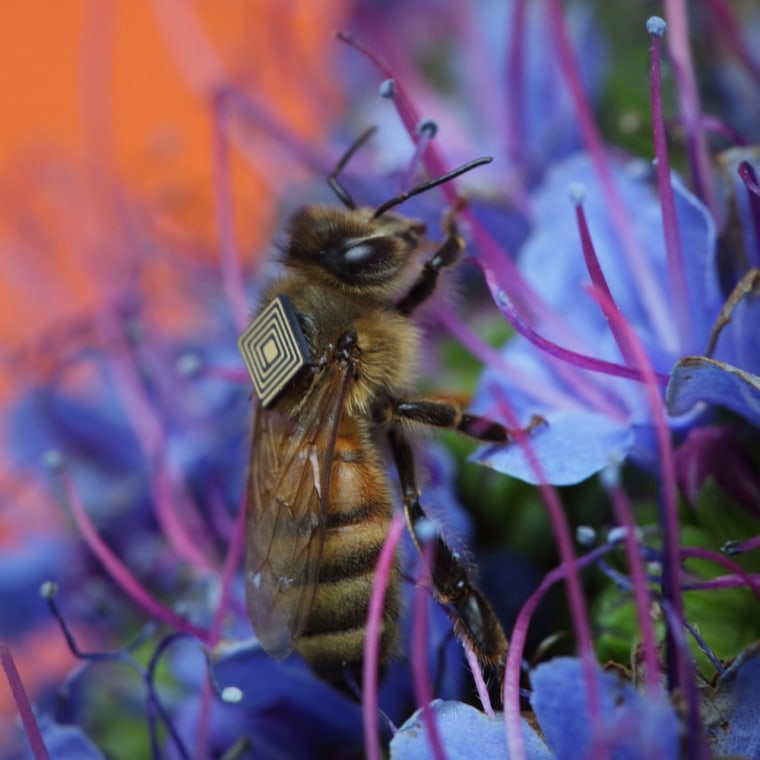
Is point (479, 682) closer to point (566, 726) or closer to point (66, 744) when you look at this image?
point (566, 726)

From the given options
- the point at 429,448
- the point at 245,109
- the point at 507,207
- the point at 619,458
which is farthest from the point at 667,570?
the point at 245,109

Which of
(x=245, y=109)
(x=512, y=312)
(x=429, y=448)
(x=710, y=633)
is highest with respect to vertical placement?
(x=245, y=109)

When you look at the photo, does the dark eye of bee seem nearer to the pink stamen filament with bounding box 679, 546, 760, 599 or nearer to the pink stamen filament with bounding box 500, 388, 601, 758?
the pink stamen filament with bounding box 500, 388, 601, 758

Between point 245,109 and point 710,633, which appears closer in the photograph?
point 710,633

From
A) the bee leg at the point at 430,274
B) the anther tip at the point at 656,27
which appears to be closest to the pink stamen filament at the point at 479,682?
the bee leg at the point at 430,274

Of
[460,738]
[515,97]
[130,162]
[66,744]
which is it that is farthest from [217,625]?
[130,162]

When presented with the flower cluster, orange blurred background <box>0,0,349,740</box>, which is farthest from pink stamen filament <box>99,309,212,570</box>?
orange blurred background <box>0,0,349,740</box>

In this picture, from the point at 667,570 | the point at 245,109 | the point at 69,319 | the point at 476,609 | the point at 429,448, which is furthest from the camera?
the point at 69,319

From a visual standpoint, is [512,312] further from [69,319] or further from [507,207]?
[69,319]
